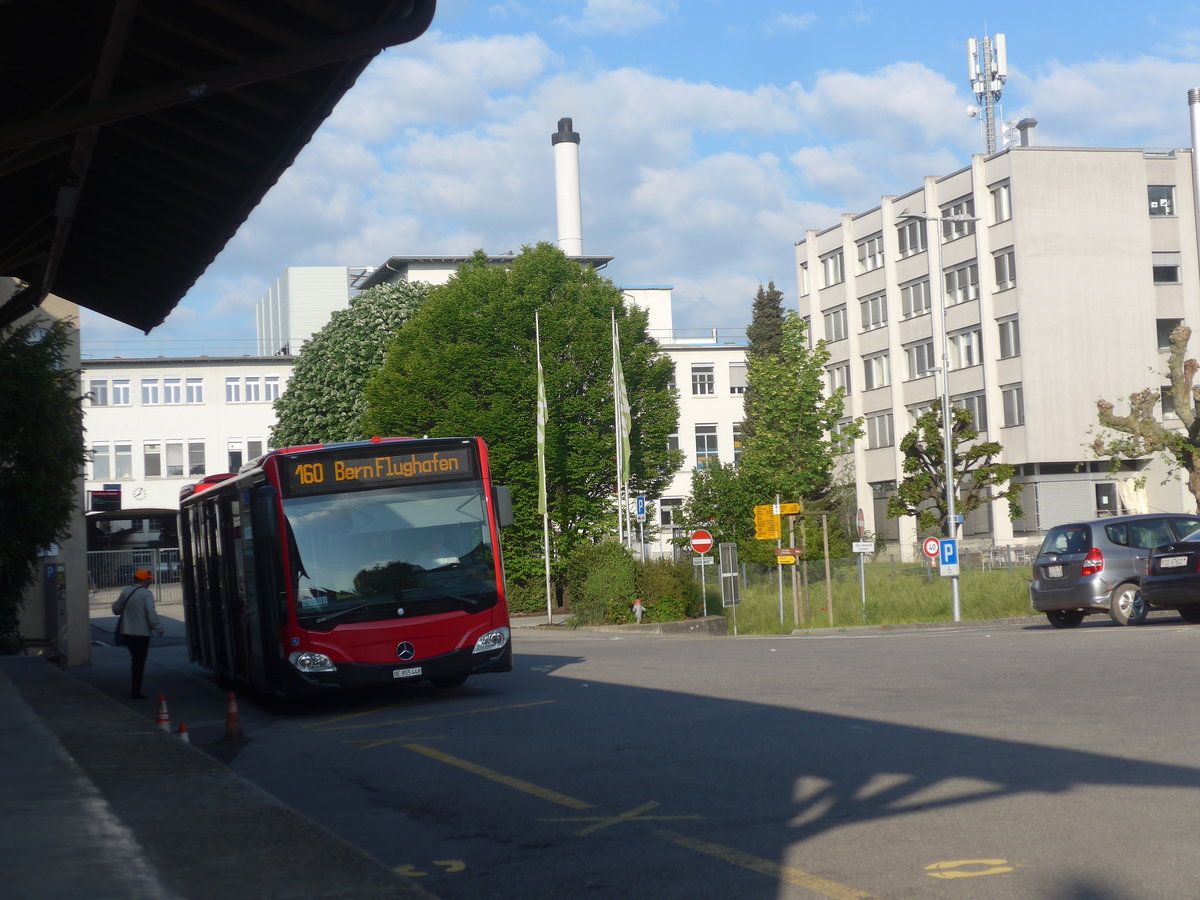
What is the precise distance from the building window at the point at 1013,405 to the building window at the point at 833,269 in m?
14.9

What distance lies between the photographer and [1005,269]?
60.8m

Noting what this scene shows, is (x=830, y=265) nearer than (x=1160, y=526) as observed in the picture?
No

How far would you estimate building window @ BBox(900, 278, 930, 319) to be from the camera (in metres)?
66.6

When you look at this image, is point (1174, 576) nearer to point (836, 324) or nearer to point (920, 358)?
point (920, 358)

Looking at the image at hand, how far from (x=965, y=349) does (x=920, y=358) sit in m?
3.79

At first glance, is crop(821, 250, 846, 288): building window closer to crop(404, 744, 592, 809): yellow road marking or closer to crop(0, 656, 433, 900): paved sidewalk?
crop(404, 744, 592, 809): yellow road marking

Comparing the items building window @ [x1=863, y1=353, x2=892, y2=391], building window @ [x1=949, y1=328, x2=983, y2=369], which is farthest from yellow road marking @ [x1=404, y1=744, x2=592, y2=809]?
building window @ [x1=863, y1=353, x2=892, y2=391]

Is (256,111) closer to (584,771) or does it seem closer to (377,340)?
(584,771)

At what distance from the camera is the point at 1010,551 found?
50.2 metres

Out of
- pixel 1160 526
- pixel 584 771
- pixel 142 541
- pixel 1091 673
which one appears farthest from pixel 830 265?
pixel 584 771

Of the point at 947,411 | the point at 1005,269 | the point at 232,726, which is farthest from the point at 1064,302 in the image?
the point at 232,726

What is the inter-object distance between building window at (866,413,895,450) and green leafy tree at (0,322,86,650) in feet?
178

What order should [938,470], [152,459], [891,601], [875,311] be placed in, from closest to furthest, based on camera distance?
[891,601]
[938,470]
[875,311]
[152,459]

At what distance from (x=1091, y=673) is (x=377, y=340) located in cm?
4825
